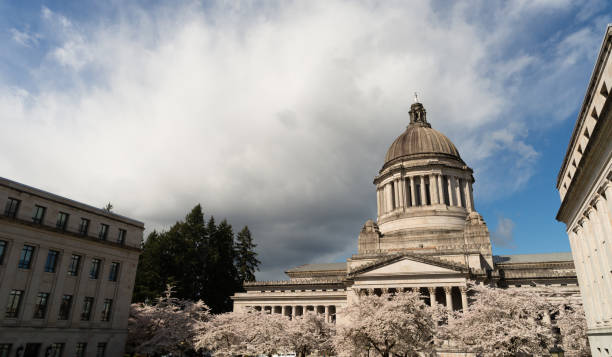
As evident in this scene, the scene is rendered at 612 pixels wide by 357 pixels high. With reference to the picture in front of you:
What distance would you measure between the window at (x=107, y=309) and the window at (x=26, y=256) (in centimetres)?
851

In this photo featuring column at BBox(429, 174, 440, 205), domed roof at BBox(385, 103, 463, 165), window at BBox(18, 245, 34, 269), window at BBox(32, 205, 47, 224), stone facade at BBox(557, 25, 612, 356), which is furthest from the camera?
domed roof at BBox(385, 103, 463, 165)

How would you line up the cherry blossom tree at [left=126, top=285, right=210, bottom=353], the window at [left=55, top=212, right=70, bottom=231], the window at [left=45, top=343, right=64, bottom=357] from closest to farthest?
1. the window at [left=45, top=343, right=64, bottom=357]
2. the window at [left=55, top=212, right=70, bottom=231]
3. the cherry blossom tree at [left=126, top=285, right=210, bottom=353]

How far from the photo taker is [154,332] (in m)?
43.2

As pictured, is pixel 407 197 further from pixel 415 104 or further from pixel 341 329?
pixel 341 329

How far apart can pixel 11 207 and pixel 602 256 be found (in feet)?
138

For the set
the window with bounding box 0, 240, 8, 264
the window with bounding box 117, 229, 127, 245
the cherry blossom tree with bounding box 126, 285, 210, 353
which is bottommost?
the cherry blossom tree with bounding box 126, 285, 210, 353

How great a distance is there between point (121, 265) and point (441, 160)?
178 feet

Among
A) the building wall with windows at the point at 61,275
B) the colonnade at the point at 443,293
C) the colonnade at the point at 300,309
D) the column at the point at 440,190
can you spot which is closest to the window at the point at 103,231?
the building wall with windows at the point at 61,275

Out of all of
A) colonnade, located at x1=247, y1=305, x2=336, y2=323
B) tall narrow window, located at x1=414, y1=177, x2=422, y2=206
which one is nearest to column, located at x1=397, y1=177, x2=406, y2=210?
tall narrow window, located at x1=414, y1=177, x2=422, y2=206

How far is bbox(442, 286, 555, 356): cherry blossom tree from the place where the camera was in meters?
28.8

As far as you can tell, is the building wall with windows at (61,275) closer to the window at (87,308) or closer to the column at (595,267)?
the window at (87,308)

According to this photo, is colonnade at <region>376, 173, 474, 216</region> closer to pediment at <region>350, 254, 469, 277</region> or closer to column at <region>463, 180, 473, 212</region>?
column at <region>463, 180, 473, 212</region>

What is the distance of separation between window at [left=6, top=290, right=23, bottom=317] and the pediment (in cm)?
3719

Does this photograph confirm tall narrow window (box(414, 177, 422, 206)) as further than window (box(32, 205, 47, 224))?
Yes
